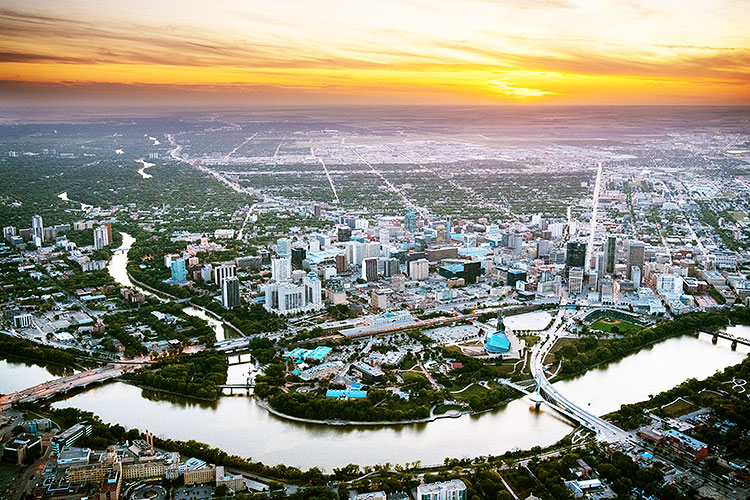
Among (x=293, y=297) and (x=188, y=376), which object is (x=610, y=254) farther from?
(x=188, y=376)

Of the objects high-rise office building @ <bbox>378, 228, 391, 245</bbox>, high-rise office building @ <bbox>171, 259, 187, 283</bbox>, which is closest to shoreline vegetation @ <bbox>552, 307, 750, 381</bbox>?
high-rise office building @ <bbox>378, 228, 391, 245</bbox>

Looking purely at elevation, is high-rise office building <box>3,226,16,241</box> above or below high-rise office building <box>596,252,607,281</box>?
below

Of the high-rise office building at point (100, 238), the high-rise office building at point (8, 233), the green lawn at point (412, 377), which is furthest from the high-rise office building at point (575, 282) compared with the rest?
the high-rise office building at point (8, 233)

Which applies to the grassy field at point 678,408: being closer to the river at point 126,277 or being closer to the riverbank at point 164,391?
the riverbank at point 164,391

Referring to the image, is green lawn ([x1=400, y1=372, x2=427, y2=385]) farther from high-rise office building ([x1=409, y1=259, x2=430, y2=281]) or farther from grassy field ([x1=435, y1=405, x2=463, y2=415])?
high-rise office building ([x1=409, y1=259, x2=430, y2=281])

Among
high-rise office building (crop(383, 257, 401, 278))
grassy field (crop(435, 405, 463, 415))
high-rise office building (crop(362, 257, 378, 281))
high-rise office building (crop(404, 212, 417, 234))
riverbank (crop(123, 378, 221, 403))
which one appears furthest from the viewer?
high-rise office building (crop(404, 212, 417, 234))

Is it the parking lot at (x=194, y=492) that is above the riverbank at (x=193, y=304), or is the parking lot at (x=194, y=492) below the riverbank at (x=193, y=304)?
above
